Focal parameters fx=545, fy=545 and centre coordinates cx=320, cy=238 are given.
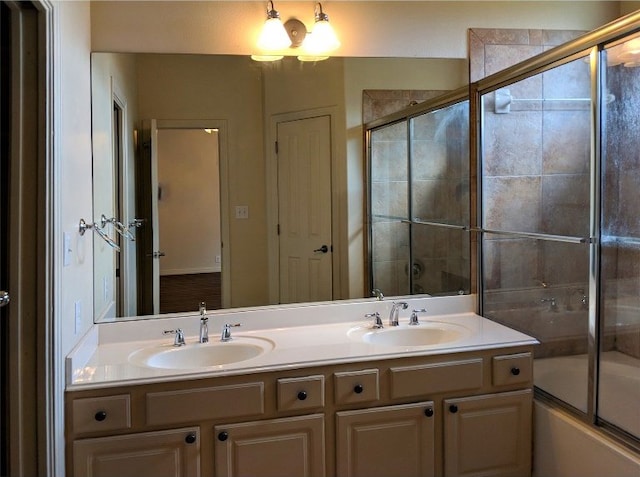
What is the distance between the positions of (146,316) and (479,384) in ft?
4.82

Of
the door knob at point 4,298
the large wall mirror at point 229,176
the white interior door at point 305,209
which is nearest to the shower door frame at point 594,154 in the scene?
the large wall mirror at point 229,176

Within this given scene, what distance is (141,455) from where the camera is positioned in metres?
1.91

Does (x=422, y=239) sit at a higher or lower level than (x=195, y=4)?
lower

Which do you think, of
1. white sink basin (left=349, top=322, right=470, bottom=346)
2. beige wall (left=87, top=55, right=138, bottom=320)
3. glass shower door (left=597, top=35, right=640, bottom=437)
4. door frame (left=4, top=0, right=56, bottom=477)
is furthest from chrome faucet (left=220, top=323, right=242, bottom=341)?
glass shower door (left=597, top=35, right=640, bottom=437)

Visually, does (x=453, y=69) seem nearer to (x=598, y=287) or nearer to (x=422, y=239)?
Answer: (x=422, y=239)

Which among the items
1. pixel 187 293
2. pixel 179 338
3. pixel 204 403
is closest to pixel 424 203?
pixel 187 293

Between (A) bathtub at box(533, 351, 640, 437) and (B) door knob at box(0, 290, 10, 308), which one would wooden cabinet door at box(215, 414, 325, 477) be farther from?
(A) bathtub at box(533, 351, 640, 437)

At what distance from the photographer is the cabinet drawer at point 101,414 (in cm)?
186

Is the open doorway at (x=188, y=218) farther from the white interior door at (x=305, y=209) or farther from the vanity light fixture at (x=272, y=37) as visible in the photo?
the vanity light fixture at (x=272, y=37)

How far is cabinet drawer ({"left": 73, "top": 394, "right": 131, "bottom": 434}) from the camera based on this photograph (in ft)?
6.09

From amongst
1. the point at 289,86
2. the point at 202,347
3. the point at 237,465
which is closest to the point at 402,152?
the point at 289,86

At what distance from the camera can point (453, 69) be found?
2.77m

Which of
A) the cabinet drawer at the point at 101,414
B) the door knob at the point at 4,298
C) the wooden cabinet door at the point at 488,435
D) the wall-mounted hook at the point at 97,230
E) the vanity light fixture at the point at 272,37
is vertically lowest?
the wooden cabinet door at the point at 488,435

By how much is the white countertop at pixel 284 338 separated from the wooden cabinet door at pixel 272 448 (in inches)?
8.4
